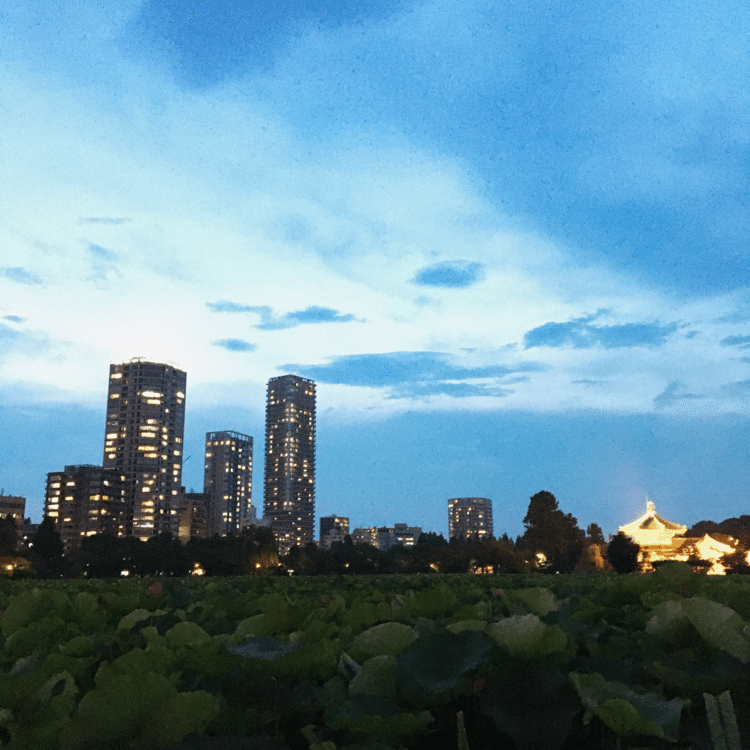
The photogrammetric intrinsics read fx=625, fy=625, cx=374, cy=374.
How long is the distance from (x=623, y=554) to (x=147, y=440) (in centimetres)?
13789

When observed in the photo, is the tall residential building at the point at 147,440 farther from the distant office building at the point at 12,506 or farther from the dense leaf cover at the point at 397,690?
the dense leaf cover at the point at 397,690

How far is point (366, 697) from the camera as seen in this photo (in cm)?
118

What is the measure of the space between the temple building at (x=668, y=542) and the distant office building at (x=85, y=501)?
121m

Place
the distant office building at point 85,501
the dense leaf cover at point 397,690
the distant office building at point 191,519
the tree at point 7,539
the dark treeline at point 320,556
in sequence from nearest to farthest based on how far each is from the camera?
the dense leaf cover at point 397,690
the dark treeline at point 320,556
the tree at point 7,539
the distant office building at point 85,501
the distant office building at point 191,519

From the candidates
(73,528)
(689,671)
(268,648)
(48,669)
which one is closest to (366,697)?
(268,648)

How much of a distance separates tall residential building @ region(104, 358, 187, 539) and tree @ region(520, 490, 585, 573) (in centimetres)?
12319

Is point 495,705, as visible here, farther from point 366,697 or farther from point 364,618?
point 364,618

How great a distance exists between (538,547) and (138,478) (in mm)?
127947

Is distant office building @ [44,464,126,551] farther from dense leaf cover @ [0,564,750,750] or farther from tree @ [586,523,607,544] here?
dense leaf cover @ [0,564,750,750]

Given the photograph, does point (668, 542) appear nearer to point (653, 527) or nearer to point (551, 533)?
point (653, 527)

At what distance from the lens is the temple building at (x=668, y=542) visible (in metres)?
72.0

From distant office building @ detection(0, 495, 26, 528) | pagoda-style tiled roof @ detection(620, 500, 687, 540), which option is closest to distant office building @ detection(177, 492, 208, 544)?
distant office building @ detection(0, 495, 26, 528)

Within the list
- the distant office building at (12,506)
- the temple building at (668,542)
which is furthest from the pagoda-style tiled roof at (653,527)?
the distant office building at (12,506)

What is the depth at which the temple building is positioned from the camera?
236 ft
